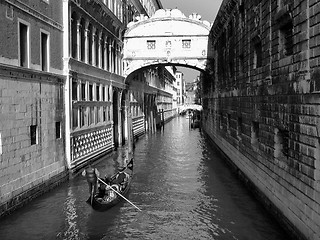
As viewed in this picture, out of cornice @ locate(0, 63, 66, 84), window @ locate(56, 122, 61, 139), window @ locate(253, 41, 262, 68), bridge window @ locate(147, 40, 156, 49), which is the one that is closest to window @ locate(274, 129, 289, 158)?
window @ locate(253, 41, 262, 68)

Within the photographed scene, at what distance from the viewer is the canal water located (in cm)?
859

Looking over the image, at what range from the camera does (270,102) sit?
31.6ft

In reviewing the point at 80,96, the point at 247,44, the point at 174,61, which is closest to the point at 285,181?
the point at 247,44

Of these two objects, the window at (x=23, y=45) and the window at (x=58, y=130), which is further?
the window at (x=58, y=130)

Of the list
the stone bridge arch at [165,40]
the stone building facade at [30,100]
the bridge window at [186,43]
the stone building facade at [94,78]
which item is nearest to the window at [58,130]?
the stone building facade at [30,100]

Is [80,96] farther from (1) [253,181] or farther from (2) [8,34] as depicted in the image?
(1) [253,181]

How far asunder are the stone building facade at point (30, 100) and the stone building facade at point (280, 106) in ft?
19.8

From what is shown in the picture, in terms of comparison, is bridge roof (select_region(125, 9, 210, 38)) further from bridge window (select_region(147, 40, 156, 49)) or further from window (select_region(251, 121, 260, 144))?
window (select_region(251, 121, 260, 144))

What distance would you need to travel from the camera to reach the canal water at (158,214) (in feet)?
28.2

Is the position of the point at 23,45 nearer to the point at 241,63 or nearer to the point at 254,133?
the point at 254,133

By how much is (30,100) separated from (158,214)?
178 inches

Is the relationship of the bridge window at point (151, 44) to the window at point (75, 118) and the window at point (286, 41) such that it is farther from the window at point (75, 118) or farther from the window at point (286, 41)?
the window at point (286, 41)

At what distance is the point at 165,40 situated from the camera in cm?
2292

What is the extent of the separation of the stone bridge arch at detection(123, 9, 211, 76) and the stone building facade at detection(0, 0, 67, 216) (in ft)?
33.5
